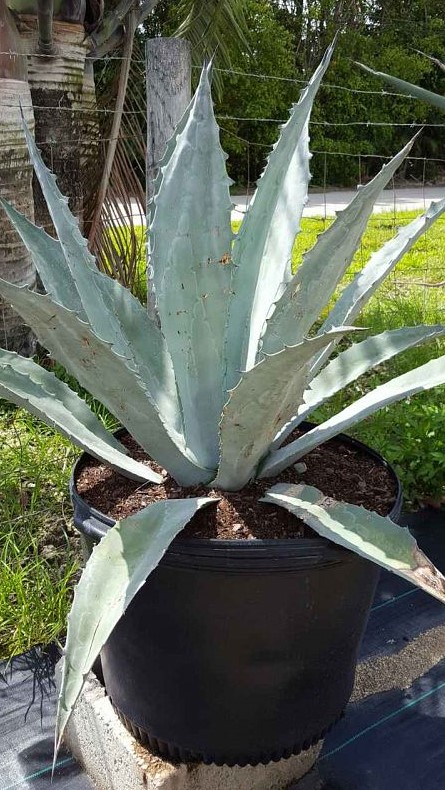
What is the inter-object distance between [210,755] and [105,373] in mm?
715

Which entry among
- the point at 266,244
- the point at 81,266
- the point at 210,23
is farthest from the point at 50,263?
the point at 210,23

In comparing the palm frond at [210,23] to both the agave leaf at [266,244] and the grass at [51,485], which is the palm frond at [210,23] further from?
the agave leaf at [266,244]

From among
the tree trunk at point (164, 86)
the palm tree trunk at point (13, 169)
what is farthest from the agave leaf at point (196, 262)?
the palm tree trunk at point (13, 169)

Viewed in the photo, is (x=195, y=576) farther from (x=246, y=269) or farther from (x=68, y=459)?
(x=68, y=459)

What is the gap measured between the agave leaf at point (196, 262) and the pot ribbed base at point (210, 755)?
51cm

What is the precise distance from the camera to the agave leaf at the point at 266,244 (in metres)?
1.37

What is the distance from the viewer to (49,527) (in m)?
2.34

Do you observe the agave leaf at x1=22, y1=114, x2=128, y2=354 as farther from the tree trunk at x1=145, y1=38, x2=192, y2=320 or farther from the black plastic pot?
the tree trunk at x1=145, y1=38, x2=192, y2=320

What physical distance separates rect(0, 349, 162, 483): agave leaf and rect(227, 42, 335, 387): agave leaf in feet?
0.79

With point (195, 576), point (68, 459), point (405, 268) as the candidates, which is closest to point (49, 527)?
point (68, 459)

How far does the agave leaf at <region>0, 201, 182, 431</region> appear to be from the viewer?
4.62ft

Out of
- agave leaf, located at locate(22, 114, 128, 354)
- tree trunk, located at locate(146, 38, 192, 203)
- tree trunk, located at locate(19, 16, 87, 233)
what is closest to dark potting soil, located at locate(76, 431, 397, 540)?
agave leaf, located at locate(22, 114, 128, 354)

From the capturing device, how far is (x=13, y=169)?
303 cm

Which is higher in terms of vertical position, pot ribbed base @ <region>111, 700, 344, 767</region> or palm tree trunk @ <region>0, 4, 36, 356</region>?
palm tree trunk @ <region>0, 4, 36, 356</region>
